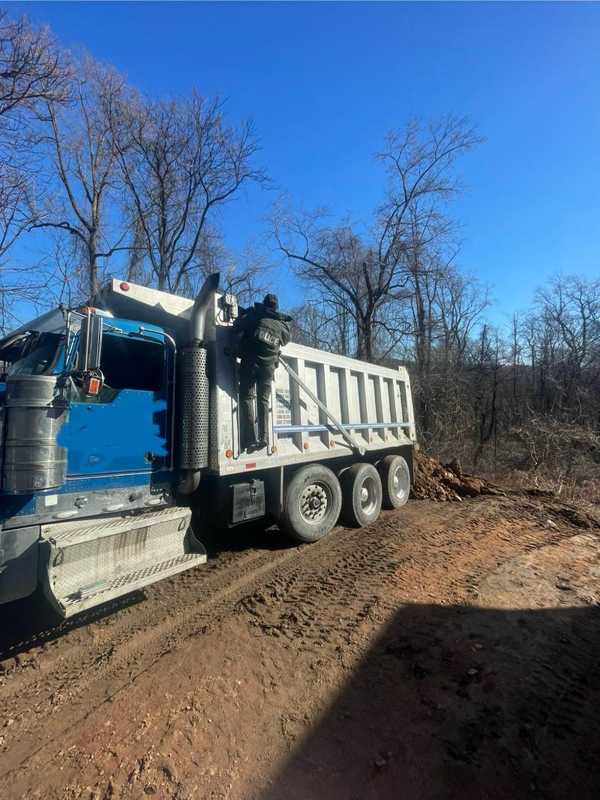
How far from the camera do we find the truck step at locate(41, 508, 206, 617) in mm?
3436

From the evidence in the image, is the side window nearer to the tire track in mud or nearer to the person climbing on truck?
the person climbing on truck

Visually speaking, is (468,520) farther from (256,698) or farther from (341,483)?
(256,698)

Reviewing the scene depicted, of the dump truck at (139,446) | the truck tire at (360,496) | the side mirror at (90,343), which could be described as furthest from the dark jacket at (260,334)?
the truck tire at (360,496)

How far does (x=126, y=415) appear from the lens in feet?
13.9

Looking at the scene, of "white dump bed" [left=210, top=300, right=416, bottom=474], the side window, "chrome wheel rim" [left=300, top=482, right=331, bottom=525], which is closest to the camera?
the side window

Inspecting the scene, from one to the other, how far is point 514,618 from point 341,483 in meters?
3.53

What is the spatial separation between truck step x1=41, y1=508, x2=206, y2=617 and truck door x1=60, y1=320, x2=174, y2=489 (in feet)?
1.52

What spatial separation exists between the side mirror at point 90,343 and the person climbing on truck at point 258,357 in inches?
64.3

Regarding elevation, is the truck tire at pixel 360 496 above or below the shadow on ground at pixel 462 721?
above

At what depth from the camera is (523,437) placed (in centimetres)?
1379

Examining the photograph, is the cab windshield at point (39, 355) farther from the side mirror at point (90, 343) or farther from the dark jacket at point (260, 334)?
the dark jacket at point (260, 334)

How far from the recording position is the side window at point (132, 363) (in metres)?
4.38

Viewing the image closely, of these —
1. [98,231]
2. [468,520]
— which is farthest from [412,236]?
[468,520]

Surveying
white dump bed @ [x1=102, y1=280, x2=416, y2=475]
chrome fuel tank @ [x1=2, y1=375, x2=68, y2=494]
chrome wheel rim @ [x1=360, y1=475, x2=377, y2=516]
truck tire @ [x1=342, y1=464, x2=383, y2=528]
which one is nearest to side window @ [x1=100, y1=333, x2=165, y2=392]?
white dump bed @ [x1=102, y1=280, x2=416, y2=475]
